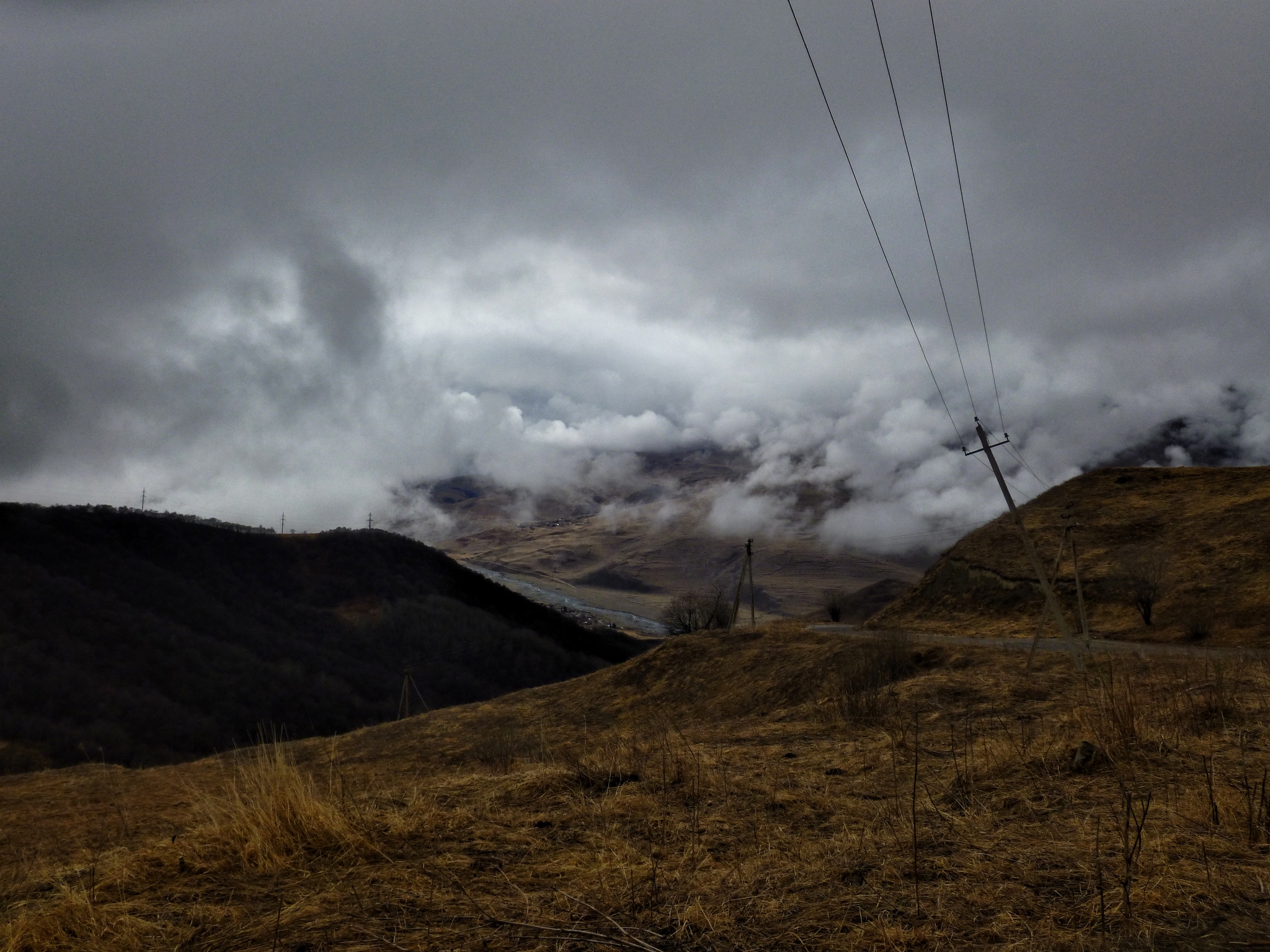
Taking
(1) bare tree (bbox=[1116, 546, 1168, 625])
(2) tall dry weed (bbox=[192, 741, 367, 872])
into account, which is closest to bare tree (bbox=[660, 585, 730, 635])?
(1) bare tree (bbox=[1116, 546, 1168, 625])

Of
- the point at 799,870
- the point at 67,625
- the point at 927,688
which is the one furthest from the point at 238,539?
the point at 799,870

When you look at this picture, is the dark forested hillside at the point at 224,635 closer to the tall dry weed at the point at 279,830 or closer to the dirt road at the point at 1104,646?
the dirt road at the point at 1104,646

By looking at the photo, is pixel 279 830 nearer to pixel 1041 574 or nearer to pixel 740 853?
pixel 740 853

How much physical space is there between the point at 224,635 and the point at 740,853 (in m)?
70.9

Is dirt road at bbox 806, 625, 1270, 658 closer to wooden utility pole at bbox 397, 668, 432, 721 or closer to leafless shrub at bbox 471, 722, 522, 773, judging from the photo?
leafless shrub at bbox 471, 722, 522, 773

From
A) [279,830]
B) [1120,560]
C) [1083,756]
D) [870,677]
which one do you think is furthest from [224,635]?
[1083,756]

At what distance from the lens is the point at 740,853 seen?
472 centimetres

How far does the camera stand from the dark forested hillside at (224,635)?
47.5 m

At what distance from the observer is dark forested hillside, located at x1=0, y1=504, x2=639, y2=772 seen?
47531 mm

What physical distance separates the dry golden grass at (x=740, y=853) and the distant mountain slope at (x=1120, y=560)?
18.6 metres

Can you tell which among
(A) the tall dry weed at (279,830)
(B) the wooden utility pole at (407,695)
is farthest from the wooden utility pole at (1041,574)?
(B) the wooden utility pole at (407,695)

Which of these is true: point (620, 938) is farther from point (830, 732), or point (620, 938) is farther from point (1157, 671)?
point (1157, 671)

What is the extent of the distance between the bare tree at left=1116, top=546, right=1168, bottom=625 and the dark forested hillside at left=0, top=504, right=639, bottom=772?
4551cm

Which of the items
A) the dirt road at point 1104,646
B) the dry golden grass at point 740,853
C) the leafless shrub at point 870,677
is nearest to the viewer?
the dry golden grass at point 740,853
